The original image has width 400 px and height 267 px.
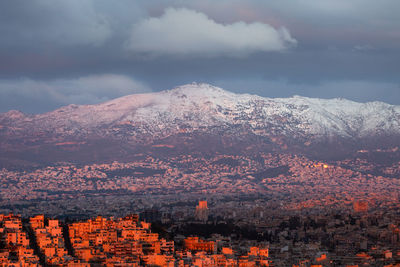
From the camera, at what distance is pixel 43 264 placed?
82.6m

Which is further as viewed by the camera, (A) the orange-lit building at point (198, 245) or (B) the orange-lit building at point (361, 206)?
(B) the orange-lit building at point (361, 206)

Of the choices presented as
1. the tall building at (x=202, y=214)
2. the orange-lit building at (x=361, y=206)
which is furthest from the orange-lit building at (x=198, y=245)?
the orange-lit building at (x=361, y=206)

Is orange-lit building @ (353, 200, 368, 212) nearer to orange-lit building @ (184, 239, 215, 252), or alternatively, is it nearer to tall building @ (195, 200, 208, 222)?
tall building @ (195, 200, 208, 222)

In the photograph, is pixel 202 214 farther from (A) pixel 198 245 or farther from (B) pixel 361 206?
(A) pixel 198 245

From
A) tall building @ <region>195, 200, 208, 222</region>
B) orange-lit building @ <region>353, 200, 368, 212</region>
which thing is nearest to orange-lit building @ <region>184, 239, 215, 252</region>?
tall building @ <region>195, 200, 208, 222</region>

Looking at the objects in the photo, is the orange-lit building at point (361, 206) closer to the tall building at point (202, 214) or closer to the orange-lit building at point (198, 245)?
the tall building at point (202, 214)

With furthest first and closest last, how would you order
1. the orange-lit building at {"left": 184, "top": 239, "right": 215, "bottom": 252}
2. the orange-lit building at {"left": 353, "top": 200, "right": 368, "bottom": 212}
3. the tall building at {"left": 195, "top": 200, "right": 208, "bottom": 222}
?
the orange-lit building at {"left": 353, "top": 200, "right": 368, "bottom": 212}, the tall building at {"left": 195, "top": 200, "right": 208, "bottom": 222}, the orange-lit building at {"left": 184, "top": 239, "right": 215, "bottom": 252}

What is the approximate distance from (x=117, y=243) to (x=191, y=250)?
8.38 metres

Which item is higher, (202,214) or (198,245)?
(202,214)

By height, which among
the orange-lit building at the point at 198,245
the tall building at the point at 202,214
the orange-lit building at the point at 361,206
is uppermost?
the orange-lit building at the point at 361,206

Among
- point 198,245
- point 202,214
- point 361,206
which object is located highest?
point 361,206

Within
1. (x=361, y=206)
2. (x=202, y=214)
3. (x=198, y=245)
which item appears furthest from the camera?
(x=361, y=206)

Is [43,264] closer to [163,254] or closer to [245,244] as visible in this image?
[163,254]

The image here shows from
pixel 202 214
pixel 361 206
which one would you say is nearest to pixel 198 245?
pixel 202 214
